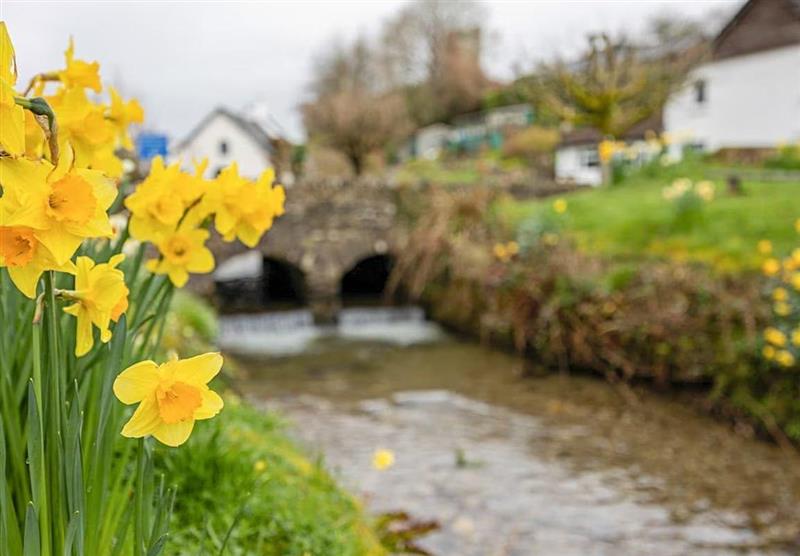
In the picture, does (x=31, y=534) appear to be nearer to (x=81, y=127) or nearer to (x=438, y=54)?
(x=81, y=127)

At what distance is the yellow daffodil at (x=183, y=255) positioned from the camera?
152 centimetres

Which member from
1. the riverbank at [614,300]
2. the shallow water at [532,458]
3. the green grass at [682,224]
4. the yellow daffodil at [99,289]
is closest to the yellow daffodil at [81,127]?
the yellow daffodil at [99,289]

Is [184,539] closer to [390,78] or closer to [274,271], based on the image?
[274,271]

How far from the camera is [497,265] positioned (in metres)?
10.6

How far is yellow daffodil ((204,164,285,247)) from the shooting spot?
1.46m

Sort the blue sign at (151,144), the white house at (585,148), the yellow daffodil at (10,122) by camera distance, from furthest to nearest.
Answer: the white house at (585,148), the blue sign at (151,144), the yellow daffodil at (10,122)

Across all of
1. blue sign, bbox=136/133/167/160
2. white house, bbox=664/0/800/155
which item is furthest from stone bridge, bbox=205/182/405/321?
white house, bbox=664/0/800/155

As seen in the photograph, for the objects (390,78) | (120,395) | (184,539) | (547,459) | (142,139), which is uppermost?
(390,78)

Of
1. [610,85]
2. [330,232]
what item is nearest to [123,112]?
[330,232]

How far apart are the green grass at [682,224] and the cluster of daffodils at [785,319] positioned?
1.01 metres

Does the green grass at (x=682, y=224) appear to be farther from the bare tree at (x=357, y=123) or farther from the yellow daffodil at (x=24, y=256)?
the bare tree at (x=357, y=123)

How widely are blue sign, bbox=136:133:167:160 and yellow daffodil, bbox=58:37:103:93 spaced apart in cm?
464

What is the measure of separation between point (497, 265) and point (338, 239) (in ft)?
15.3

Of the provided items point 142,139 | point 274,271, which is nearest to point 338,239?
point 274,271
